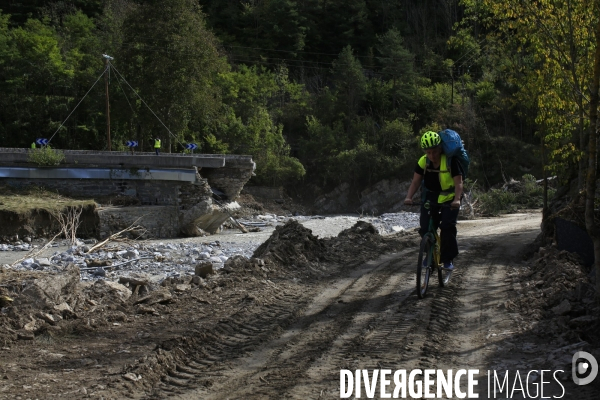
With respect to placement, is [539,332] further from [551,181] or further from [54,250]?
[551,181]

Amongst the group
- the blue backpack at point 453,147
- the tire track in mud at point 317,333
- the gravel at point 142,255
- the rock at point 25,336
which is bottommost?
the gravel at point 142,255

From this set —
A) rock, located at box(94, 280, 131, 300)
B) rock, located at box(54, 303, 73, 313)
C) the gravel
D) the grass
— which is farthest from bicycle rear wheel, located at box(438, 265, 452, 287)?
the grass

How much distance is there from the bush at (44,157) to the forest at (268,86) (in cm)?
818

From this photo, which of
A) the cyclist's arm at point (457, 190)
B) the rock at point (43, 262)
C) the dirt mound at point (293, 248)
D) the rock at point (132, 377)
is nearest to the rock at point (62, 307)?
the rock at point (132, 377)

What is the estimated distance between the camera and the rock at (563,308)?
21.5 feet

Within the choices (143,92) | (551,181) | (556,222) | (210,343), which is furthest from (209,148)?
(210,343)

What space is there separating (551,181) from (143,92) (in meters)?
20.3

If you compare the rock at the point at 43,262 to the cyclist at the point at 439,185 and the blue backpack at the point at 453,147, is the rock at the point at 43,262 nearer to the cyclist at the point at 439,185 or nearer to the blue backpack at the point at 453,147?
the cyclist at the point at 439,185

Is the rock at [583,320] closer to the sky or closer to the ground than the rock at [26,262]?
closer to the sky

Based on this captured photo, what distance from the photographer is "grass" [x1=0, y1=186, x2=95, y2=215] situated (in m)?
21.6

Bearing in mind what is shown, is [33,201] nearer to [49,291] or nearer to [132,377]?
[49,291]

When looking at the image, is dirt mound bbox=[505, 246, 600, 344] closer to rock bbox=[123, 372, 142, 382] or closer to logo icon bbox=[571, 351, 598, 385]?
logo icon bbox=[571, 351, 598, 385]

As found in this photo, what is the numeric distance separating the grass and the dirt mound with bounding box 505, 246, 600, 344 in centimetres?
1741

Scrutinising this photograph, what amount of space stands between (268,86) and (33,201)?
2756 centimetres
